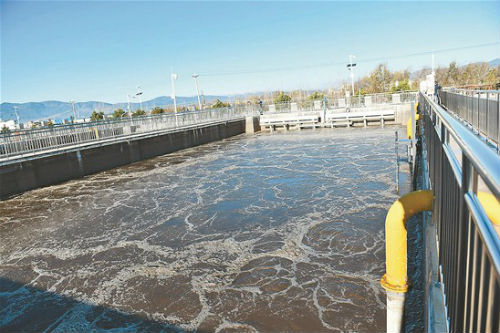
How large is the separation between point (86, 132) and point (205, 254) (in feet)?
48.6

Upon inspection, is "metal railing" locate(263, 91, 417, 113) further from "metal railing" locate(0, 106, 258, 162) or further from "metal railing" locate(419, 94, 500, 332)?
"metal railing" locate(419, 94, 500, 332)

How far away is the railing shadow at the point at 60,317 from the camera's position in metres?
5.55

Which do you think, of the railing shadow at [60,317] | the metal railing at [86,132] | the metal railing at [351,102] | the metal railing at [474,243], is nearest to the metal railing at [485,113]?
the metal railing at [474,243]

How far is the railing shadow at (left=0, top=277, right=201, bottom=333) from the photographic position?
5.55 meters

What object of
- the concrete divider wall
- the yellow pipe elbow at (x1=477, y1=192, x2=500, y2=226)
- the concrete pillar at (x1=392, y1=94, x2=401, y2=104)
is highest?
the yellow pipe elbow at (x1=477, y1=192, x2=500, y2=226)

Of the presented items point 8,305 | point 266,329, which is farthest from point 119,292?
point 266,329

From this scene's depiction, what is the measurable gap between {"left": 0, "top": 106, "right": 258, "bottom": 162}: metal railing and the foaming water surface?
8.74 ft

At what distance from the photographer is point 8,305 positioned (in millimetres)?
6508

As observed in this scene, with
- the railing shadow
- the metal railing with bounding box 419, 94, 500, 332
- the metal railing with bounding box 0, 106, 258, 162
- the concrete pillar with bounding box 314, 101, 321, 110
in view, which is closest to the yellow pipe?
the metal railing with bounding box 419, 94, 500, 332

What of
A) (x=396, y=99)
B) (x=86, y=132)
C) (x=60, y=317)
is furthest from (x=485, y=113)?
(x=396, y=99)

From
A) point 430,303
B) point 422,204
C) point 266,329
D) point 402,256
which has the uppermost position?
point 422,204

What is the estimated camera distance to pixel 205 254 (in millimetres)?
7859

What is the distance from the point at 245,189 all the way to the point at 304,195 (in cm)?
249

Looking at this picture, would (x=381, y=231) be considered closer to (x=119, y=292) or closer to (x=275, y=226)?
(x=275, y=226)
